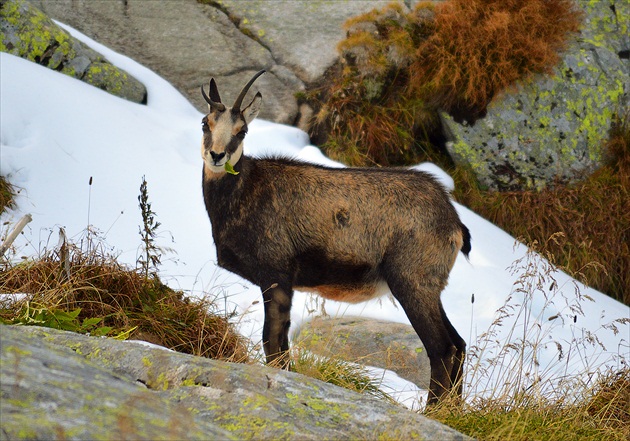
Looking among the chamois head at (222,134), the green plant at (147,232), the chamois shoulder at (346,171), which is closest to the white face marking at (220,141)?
the chamois head at (222,134)

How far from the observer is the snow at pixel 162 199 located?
8094mm

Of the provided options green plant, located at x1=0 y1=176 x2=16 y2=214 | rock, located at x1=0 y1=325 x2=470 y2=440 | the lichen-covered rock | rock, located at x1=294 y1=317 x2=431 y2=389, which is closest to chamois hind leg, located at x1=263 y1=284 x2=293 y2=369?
rock, located at x1=294 y1=317 x2=431 y2=389

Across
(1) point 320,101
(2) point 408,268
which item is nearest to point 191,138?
(1) point 320,101

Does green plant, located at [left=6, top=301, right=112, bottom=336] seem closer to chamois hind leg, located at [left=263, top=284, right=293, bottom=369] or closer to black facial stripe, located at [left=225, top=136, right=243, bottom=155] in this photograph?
chamois hind leg, located at [left=263, top=284, right=293, bottom=369]

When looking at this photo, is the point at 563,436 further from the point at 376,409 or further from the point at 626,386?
the point at 626,386

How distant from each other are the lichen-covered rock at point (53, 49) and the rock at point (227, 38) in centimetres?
117

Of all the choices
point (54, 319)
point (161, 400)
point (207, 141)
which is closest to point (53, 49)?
point (207, 141)

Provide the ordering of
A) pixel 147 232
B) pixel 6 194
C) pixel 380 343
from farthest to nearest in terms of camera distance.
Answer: pixel 6 194
pixel 380 343
pixel 147 232

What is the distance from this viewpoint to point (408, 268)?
598 cm

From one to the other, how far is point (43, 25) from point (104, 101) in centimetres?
119

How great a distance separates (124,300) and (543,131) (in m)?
6.37

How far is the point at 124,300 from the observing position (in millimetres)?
5773

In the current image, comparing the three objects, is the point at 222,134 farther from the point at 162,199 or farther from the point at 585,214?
the point at 585,214

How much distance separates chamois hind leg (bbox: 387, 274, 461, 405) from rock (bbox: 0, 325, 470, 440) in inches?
113
